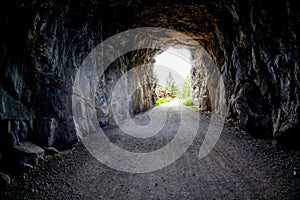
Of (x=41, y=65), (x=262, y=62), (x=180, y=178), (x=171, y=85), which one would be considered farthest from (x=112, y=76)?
(x=171, y=85)

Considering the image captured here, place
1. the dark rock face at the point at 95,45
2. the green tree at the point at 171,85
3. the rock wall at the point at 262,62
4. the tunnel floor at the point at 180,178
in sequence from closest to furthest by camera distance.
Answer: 1. the tunnel floor at the point at 180,178
2. the dark rock face at the point at 95,45
3. the rock wall at the point at 262,62
4. the green tree at the point at 171,85

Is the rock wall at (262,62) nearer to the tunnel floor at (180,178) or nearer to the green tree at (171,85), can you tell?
the tunnel floor at (180,178)

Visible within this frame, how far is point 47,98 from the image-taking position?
19.4 feet

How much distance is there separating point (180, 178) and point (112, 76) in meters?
7.48

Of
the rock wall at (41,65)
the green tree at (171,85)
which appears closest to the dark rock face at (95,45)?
the rock wall at (41,65)

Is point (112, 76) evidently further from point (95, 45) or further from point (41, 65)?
point (41, 65)

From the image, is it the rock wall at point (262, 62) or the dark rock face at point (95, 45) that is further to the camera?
the rock wall at point (262, 62)

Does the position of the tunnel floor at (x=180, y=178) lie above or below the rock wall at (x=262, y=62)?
below

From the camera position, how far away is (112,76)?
10.8 m

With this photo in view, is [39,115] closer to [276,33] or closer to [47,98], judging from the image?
[47,98]

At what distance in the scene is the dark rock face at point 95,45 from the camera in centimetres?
473

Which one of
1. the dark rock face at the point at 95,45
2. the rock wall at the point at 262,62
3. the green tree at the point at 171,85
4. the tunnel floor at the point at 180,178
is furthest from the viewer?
the green tree at the point at 171,85

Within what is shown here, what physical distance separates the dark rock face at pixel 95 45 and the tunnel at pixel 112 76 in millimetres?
29

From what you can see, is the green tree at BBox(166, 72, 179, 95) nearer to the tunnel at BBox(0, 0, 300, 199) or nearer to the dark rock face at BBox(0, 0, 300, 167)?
the tunnel at BBox(0, 0, 300, 199)
